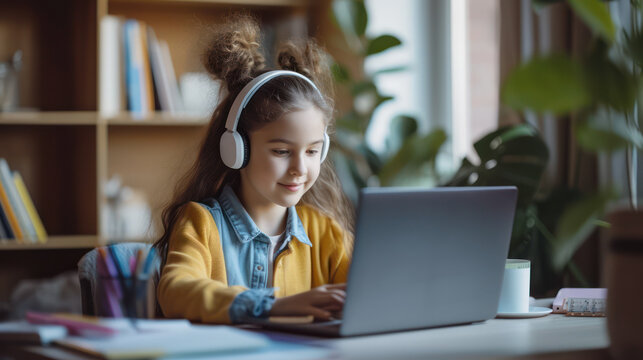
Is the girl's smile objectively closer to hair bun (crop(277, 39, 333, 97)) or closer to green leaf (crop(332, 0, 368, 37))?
hair bun (crop(277, 39, 333, 97))

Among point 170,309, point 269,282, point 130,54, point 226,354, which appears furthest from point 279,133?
point 130,54

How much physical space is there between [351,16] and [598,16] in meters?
1.93

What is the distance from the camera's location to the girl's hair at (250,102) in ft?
5.15

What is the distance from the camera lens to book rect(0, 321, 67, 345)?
1.01 m

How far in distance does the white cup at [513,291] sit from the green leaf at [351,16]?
1.63 metres

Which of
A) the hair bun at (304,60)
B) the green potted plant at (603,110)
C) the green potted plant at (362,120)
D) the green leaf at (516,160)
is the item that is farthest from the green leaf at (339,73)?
the green potted plant at (603,110)

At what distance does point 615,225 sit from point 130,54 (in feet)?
7.39

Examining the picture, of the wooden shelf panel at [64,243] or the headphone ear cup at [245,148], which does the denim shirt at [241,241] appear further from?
the wooden shelf panel at [64,243]

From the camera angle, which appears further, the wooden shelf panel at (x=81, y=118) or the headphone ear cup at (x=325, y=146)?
the wooden shelf panel at (x=81, y=118)

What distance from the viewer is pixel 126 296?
1041 millimetres

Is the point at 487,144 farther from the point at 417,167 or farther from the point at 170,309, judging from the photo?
the point at 170,309

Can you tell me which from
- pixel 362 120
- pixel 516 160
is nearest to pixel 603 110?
pixel 516 160

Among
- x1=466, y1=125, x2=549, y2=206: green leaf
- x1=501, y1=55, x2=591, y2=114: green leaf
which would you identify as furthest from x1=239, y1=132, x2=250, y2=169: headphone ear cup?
x1=466, y1=125, x2=549, y2=206: green leaf

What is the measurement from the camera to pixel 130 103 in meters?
2.97
